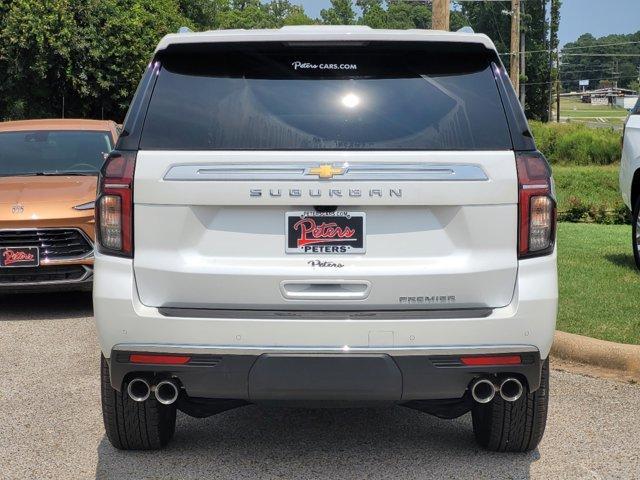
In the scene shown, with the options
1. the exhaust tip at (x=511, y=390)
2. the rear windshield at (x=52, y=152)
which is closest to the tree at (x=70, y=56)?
the rear windshield at (x=52, y=152)

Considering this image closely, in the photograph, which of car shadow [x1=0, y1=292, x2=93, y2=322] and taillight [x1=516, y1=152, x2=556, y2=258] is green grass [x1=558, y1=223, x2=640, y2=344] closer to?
taillight [x1=516, y1=152, x2=556, y2=258]

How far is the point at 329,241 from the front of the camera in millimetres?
4242

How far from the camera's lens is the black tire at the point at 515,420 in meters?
4.76

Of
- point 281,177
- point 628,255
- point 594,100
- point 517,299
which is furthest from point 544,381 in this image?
point 594,100

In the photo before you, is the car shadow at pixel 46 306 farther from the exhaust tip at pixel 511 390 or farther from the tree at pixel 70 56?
the tree at pixel 70 56

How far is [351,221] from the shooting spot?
4.25 metres

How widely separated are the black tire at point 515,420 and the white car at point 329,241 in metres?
0.37

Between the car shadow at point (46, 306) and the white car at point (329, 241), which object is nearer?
the white car at point (329, 241)

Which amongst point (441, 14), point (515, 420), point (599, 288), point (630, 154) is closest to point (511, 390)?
point (515, 420)

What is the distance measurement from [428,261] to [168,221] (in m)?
1.08

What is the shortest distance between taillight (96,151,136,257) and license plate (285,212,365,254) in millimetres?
669

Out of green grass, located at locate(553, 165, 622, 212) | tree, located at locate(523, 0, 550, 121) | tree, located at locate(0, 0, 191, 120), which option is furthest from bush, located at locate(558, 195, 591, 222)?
tree, located at locate(523, 0, 550, 121)

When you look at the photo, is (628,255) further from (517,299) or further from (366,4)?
(366,4)

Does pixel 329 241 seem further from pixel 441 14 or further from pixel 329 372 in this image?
pixel 441 14
